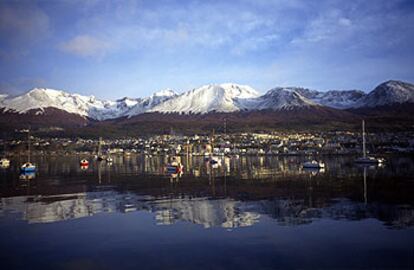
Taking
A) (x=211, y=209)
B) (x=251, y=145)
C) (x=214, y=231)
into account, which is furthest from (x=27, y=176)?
(x=251, y=145)

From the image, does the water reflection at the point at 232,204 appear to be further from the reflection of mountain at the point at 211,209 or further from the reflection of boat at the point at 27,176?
the reflection of boat at the point at 27,176

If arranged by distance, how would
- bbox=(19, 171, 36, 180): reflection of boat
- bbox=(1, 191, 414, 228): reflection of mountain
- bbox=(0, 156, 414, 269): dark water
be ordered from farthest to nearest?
bbox=(19, 171, 36, 180): reflection of boat → bbox=(1, 191, 414, 228): reflection of mountain → bbox=(0, 156, 414, 269): dark water

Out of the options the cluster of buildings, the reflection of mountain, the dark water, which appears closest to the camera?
the dark water

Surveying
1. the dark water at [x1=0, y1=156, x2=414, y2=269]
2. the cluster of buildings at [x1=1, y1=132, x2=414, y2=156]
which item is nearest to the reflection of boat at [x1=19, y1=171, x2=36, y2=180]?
the dark water at [x1=0, y1=156, x2=414, y2=269]

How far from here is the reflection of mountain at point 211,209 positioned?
2109 centimetres

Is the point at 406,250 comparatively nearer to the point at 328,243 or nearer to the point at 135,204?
the point at 328,243

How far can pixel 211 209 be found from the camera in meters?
24.9

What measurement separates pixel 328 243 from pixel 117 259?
8.49 m

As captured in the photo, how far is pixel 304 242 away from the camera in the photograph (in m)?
16.2

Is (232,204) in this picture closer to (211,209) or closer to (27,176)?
(211,209)

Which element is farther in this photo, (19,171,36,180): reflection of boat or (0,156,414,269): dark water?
(19,171,36,180): reflection of boat

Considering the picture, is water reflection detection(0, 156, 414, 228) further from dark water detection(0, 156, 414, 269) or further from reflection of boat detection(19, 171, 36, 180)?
reflection of boat detection(19, 171, 36, 180)

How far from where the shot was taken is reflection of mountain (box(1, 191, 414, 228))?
21094 millimetres

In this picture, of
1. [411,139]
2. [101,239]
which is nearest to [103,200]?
[101,239]
